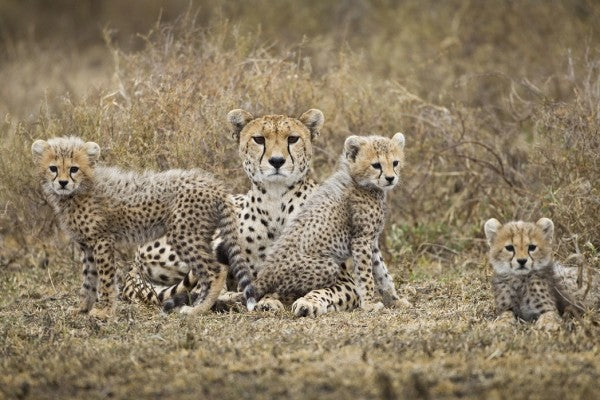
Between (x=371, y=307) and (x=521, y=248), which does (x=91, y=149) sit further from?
(x=521, y=248)

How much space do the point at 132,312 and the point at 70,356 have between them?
1214 millimetres

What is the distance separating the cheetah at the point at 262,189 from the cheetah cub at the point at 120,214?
10.4 inches

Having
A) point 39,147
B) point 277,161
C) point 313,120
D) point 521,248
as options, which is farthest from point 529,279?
point 39,147

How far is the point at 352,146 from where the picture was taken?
666cm

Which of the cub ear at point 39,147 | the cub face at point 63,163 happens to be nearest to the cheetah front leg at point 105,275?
the cub face at point 63,163

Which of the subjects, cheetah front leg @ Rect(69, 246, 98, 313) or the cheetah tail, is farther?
the cheetah tail

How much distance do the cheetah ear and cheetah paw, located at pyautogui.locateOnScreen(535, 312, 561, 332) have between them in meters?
1.71

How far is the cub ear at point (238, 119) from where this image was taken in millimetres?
6766

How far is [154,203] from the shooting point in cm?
640

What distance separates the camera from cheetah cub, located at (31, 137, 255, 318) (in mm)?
6293

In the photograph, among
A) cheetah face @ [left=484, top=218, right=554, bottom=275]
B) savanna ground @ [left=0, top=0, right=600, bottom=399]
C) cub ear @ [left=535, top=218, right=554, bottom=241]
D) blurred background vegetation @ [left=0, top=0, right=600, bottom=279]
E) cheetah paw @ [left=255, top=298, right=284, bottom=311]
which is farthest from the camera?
blurred background vegetation @ [left=0, top=0, right=600, bottom=279]

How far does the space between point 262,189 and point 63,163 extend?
1.25m

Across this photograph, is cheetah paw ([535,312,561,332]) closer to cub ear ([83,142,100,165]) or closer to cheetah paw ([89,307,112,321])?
cheetah paw ([89,307,112,321])

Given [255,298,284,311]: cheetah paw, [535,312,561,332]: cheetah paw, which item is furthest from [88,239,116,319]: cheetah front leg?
[535,312,561,332]: cheetah paw
